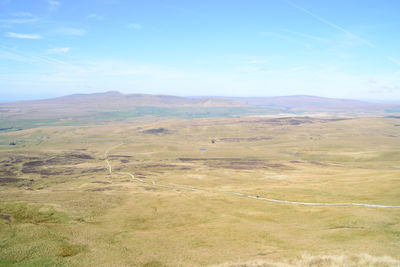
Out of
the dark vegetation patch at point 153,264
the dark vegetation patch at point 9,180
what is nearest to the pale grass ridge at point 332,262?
the dark vegetation patch at point 153,264

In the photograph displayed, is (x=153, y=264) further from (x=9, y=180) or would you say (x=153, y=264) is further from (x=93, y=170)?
(x=93, y=170)

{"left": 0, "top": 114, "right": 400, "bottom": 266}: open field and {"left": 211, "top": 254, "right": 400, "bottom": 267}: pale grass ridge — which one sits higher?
{"left": 211, "top": 254, "right": 400, "bottom": 267}: pale grass ridge

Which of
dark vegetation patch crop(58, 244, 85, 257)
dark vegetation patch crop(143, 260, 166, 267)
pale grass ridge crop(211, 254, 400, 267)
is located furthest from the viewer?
dark vegetation patch crop(58, 244, 85, 257)

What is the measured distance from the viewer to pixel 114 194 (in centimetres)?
8181

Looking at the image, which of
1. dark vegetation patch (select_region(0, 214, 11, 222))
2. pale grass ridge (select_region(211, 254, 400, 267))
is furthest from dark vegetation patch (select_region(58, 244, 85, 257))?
pale grass ridge (select_region(211, 254, 400, 267))

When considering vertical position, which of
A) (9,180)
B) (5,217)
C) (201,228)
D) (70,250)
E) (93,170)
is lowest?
(93,170)

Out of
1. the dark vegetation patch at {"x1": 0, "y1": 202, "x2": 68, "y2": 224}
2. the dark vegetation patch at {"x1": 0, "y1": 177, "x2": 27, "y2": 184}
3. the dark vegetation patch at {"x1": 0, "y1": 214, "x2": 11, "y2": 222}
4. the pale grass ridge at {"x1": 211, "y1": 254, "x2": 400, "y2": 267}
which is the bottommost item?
the dark vegetation patch at {"x1": 0, "y1": 177, "x2": 27, "y2": 184}

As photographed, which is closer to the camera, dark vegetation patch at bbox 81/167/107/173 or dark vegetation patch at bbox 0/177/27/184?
dark vegetation patch at bbox 0/177/27/184

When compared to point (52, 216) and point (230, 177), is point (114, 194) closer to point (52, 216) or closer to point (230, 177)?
point (52, 216)

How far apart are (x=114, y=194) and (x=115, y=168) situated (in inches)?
2790

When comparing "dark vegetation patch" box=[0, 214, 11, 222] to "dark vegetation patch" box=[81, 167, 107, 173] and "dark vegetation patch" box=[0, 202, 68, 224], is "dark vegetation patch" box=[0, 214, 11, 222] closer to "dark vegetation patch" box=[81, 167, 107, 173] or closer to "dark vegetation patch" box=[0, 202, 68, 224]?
"dark vegetation patch" box=[0, 202, 68, 224]

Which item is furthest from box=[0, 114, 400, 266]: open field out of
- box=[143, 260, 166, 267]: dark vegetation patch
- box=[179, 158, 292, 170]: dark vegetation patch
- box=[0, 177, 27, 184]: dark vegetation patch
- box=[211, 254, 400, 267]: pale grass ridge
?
box=[179, 158, 292, 170]: dark vegetation patch

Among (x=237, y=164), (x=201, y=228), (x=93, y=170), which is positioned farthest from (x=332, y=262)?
(x=93, y=170)

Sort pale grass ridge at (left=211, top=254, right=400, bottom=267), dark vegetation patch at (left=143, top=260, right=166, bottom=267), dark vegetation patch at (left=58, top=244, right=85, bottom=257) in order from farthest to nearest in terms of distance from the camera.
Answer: dark vegetation patch at (left=58, top=244, right=85, bottom=257) < dark vegetation patch at (left=143, top=260, right=166, bottom=267) < pale grass ridge at (left=211, top=254, right=400, bottom=267)
